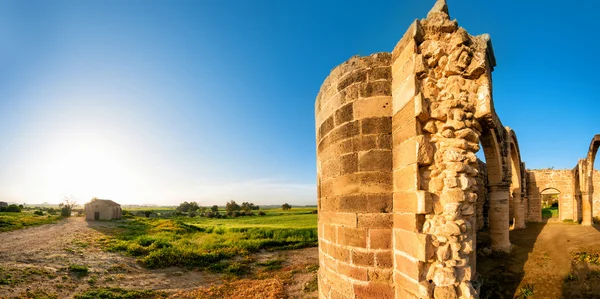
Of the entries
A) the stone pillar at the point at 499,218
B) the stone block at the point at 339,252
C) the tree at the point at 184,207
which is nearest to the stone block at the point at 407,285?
the stone block at the point at 339,252

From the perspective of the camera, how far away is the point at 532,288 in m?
5.71

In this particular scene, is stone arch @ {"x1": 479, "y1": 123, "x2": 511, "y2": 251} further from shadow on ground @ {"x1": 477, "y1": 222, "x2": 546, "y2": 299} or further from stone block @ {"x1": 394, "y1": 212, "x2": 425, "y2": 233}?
stone block @ {"x1": 394, "y1": 212, "x2": 425, "y2": 233}

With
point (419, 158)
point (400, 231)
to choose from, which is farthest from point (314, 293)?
point (419, 158)

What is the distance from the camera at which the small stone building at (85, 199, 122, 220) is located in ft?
115

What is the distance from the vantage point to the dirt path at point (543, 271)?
5562 mm

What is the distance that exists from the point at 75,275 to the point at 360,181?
12.8 metres

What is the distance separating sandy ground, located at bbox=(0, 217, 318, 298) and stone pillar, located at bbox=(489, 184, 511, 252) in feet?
21.9

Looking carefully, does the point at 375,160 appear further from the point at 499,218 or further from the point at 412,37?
the point at 499,218

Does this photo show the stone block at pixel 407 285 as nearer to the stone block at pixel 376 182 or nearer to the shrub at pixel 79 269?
the stone block at pixel 376 182

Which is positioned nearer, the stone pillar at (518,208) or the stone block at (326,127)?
the stone block at (326,127)

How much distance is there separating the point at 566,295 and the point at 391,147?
5727 millimetres

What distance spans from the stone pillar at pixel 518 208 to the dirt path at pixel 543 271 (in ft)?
8.62

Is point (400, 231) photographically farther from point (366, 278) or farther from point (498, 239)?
point (498, 239)

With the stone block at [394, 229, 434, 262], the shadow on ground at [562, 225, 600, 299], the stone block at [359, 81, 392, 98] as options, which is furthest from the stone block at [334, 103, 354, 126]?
the shadow on ground at [562, 225, 600, 299]
